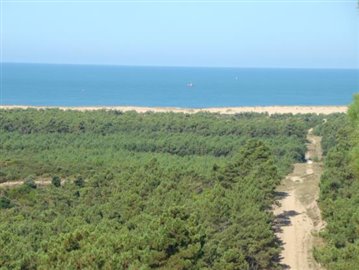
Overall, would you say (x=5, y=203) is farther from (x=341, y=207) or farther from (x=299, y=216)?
(x=341, y=207)

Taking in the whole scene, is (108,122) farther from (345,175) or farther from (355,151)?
(355,151)

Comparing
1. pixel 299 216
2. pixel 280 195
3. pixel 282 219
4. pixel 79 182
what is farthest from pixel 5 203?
pixel 280 195

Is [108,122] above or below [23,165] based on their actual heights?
above

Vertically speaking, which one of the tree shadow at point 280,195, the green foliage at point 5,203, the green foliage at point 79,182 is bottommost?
the green foliage at point 5,203

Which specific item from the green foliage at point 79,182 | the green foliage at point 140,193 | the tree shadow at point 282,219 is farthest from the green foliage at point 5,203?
the tree shadow at point 282,219

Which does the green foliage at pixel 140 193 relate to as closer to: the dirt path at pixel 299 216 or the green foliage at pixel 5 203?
the green foliage at pixel 5 203

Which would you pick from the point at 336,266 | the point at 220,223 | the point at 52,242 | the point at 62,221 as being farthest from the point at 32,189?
the point at 336,266

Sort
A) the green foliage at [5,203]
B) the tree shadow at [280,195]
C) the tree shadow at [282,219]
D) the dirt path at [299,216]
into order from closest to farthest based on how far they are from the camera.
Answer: the dirt path at [299,216]
the green foliage at [5,203]
the tree shadow at [282,219]
the tree shadow at [280,195]
